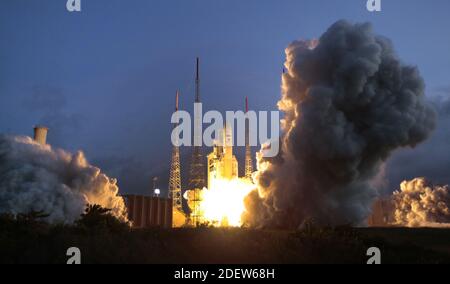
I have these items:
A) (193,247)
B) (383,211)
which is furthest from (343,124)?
(383,211)

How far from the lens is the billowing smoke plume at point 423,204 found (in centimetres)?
8225

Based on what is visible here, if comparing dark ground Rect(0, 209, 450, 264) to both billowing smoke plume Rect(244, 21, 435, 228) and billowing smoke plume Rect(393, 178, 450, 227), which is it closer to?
billowing smoke plume Rect(244, 21, 435, 228)

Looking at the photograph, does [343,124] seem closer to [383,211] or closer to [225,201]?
[225,201]

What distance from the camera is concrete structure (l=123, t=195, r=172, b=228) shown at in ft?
226

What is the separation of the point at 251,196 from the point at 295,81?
1613 cm

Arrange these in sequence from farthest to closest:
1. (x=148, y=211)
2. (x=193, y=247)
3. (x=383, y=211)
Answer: (x=383, y=211), (x=148, y=211), (x=193, y=247)

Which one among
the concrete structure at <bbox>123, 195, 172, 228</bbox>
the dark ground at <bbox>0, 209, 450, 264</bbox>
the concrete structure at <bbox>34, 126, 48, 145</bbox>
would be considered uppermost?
the concrete structure at <bbox>34, 126, 48, 145</bbox>

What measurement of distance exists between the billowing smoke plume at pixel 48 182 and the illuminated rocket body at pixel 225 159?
A: 2254 centimetres

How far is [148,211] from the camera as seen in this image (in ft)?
234

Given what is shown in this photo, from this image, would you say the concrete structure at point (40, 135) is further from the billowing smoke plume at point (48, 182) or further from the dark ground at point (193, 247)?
the dark ground at point (193, 247)

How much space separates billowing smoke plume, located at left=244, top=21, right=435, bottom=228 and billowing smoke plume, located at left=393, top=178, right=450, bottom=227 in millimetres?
38541

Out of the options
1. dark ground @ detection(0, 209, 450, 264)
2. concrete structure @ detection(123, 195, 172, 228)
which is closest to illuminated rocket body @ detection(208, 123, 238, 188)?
concrete structure @ detection(123, 195, 172, 228)

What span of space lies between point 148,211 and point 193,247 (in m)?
49.6
